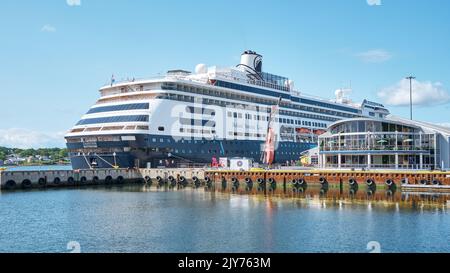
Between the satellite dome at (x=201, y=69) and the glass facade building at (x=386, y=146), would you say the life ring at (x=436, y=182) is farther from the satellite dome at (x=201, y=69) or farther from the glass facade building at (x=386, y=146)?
the satellite dome at (x=201, y=69)

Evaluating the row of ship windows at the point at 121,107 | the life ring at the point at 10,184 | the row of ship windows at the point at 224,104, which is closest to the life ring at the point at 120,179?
the row of ship windows at the point at 121,107

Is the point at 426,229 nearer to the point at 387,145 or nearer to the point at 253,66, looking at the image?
the point at 387,145

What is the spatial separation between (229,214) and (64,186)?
32.9 meters

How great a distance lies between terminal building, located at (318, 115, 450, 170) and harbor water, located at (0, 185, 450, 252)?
1575 cm

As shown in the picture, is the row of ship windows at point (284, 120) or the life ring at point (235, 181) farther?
the row of ship windows at point (284, 120)

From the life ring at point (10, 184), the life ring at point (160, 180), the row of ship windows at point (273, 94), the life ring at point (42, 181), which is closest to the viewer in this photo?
the life ring at point (10, 184)

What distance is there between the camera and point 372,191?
4966cm

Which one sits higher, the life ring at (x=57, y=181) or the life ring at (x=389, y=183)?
the life ring at (x=389, y=183)

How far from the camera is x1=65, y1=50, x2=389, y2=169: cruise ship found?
66.1 meters

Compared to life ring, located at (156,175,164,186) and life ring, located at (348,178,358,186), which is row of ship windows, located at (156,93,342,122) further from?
life ring, located at (348,178,358,186)

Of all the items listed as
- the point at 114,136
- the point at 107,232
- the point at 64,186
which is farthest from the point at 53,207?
the point at 114,136

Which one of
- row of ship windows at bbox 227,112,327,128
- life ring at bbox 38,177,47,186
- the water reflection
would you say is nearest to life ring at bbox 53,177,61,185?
life ring at bbox 38,177,47,186

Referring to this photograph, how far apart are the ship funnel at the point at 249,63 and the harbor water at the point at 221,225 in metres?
52.2

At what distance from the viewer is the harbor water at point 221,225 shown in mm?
24453
